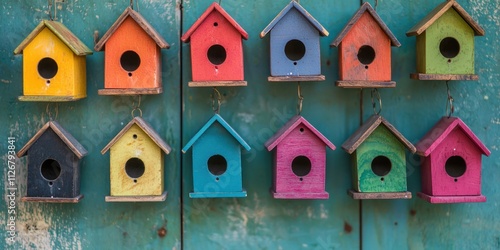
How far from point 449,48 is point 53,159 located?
5.17 feet

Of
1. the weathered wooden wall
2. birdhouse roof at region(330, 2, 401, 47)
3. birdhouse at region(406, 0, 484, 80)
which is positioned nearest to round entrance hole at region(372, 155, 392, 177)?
the weathered wooden wall

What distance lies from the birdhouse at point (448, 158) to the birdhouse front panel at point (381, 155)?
0.10 meters

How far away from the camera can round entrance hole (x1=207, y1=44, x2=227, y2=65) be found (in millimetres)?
2320

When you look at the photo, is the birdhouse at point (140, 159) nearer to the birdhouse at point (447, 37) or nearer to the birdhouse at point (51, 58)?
the birdhouse at point (51, 58)

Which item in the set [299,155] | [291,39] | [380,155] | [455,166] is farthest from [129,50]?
[455,166]

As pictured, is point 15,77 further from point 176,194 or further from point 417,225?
point 417,225

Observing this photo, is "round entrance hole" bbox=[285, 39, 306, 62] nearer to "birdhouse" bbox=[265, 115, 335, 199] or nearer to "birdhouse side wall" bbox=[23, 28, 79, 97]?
"birdhouse" bbox=[265, 115, 335, 199]

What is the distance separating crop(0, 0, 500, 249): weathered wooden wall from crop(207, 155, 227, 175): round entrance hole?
85mm

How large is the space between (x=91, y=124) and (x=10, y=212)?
0.48 metres

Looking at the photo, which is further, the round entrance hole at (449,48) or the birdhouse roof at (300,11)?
the round entrance hole at (449,48)

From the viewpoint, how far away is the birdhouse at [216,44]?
7.18ft

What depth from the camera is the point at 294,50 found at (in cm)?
234

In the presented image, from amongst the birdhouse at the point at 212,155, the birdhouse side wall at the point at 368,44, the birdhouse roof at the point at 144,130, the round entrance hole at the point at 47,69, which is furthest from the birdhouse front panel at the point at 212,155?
the round entrance hole at the point at 47,69

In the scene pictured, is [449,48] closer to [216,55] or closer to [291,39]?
[291,39]
